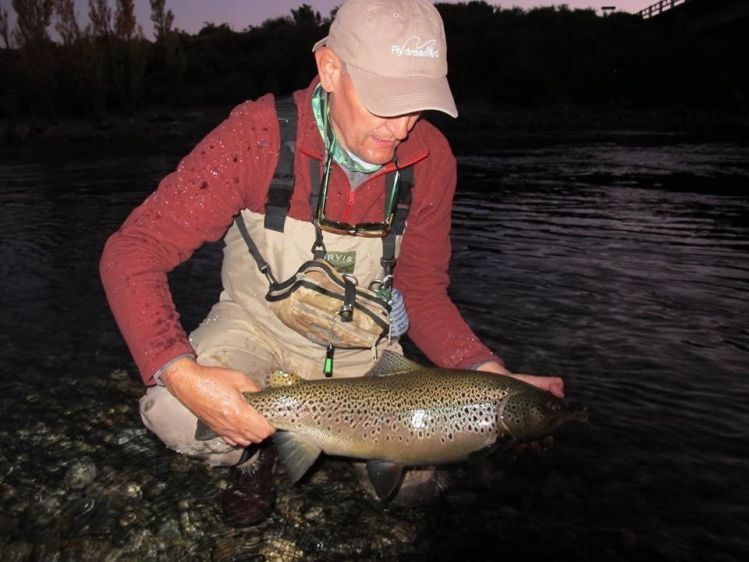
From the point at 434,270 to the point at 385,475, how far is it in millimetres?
1251

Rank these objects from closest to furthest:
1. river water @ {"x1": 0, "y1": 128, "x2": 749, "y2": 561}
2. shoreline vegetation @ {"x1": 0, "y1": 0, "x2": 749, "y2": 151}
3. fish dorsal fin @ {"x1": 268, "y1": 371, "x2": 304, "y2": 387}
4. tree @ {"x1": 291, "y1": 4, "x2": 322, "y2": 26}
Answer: fish dorsal fin @ {"x1": 268, "y1": 371, "x2": 304, "y2": 387} → river water @ {"x1": 0, "y1": 128, "x2": 749, "y2": 561} → shoreline vegetation @ {"x1": 0, "y1": 0, "x2": 749, "y2": 151} → tree @ {"x1": 291, "y1": 4, "x2": 322, "y2": 26}

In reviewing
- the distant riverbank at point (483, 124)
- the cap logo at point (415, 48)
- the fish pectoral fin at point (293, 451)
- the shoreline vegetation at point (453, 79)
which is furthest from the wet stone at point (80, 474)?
the shoreline vegetation at point (453, 79)

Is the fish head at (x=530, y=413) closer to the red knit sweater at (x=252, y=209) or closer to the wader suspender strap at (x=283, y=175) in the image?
the red knit sweater at (x=252, y=209)

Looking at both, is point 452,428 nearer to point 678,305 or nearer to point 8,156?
point 678,305

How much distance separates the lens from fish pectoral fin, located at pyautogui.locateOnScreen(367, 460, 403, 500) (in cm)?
287

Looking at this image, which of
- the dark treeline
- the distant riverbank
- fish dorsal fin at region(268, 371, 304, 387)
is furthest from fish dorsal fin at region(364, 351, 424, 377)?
the dark treeline

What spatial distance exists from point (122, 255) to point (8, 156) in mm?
25859

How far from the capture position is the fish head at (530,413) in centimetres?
296

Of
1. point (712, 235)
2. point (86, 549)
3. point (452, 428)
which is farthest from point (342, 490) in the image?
point (712, 235)

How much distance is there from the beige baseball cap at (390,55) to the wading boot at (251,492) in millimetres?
1930

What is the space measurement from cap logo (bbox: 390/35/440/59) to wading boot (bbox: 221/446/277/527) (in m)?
2.11

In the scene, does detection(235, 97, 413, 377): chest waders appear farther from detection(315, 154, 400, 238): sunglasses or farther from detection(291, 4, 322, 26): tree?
detection(291, 4, 322, 26): tree

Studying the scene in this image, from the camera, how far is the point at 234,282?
335cm

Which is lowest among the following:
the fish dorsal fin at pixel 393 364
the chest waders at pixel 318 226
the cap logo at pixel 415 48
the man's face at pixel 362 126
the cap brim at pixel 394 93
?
the fish dorsal fin at pixel 393 364
